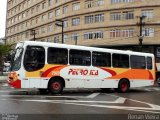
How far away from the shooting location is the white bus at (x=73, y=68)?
1767 cm

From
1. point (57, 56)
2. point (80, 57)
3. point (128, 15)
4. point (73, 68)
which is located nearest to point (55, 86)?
point (73, 68)

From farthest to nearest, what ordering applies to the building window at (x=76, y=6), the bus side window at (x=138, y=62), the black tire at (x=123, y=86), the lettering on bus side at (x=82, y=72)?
the building window at (x=76, y=6), the bus side window at (x=138, y=62), the black tire at (x=123, y=86), the lettering on bus side at (x=82, y=72)

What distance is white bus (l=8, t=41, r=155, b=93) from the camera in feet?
58.0

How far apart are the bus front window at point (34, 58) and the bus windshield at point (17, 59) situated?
0.37 m

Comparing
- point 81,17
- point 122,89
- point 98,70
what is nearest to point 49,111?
point 98,70

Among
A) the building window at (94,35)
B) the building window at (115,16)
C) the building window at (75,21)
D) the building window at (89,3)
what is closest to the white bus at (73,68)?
the building window at (115,16)

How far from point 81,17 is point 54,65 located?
44.7 metres

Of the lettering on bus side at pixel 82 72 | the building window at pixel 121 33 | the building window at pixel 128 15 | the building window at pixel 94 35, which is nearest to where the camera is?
the lettering on bus side at pixel 82 72

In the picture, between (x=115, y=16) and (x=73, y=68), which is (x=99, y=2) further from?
(x=73, y=68)

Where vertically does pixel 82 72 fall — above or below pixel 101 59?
below

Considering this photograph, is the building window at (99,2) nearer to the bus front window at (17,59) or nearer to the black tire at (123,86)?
the black tire at (123,86)

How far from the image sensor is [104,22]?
58.3 metres

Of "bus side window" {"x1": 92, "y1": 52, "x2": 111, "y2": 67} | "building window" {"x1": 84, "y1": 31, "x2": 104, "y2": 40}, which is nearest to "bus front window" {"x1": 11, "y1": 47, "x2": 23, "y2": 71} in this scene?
"bus side window" {"x1": 92, "y1": 52, "x2": 111, "y2": 67}

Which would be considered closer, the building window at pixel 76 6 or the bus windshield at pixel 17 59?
the bus windshield at pixel 17 59
